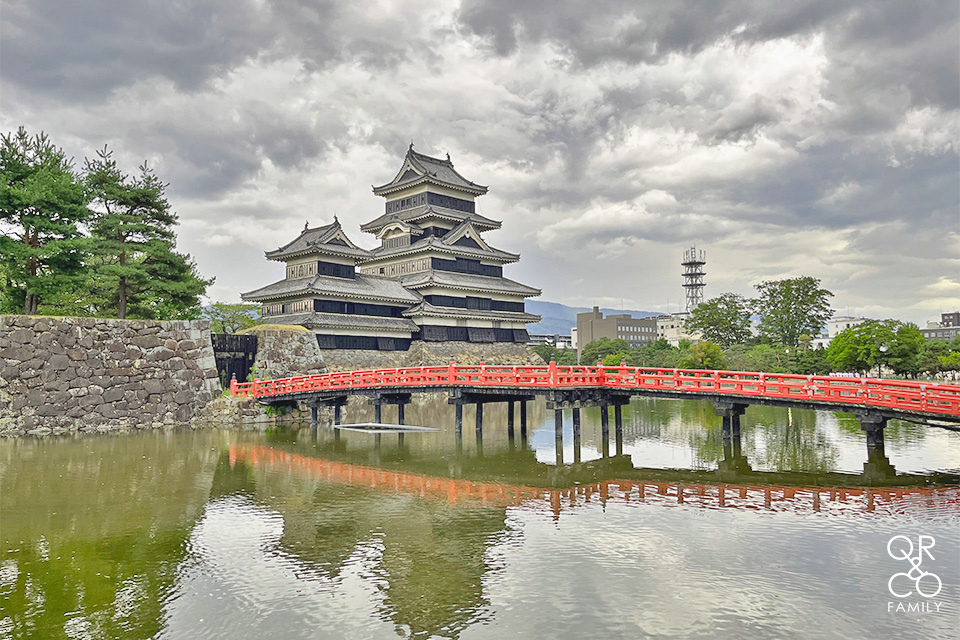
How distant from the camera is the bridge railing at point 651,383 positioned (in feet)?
63.1

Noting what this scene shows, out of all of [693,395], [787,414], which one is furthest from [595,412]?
[693,395]

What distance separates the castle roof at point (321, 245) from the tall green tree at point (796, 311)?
40138 mm

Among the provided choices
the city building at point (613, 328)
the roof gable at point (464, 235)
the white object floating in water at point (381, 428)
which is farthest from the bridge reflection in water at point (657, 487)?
the city building at point (613, 328)

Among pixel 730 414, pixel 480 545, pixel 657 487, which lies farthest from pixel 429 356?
pixel 480 545

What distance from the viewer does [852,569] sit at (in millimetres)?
11000

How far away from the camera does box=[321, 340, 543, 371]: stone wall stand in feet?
152

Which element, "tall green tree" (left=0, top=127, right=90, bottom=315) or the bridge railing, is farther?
"tall green tree" (left=0, top=127, right=90, bottom=315)

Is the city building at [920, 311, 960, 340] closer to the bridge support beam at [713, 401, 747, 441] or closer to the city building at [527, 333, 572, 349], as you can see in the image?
the city building at [527, 333, 572, 349]

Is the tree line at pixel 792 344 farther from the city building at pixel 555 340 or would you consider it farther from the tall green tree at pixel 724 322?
the city building at pixel 555 340

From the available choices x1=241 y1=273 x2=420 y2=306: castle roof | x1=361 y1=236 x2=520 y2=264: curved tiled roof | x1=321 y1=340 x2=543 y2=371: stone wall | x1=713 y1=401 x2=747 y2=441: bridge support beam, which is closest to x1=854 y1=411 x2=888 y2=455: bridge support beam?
x1=713 y1=401 x2=747 y2=441: bridge support beam

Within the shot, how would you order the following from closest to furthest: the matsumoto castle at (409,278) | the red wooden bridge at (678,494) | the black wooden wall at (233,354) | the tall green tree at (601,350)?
the red wooden bridge at (678,494), the black wooden wall at (233,354), the matsumoto castle at (409,278), the tall green tree at (601,350)

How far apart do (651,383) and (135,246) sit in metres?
27.0

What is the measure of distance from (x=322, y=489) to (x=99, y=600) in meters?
8.06

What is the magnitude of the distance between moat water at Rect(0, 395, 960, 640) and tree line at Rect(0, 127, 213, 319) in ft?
37.5
